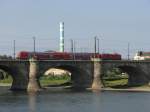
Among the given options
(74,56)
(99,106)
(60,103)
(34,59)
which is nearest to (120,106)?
(99,106)

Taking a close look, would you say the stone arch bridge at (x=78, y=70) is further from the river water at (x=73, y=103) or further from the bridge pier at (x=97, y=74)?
the river water at (x=73, y=103)

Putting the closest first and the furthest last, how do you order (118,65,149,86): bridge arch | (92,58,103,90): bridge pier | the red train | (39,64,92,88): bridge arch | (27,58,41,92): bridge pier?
(27,58,41,92): bridge pier, the red train, (92,58,103,90): bridge pier, (39,64,92,88): bridge arch, (118,65,149,86): bridge arch

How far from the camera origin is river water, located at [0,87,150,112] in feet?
311

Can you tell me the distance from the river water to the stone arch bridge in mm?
13690

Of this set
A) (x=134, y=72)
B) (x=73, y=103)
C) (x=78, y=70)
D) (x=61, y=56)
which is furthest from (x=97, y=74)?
(x=73, y=103)

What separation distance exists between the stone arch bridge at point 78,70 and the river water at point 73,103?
13.7 meters

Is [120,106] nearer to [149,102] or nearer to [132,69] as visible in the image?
[149,102]

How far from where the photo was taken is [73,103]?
105m

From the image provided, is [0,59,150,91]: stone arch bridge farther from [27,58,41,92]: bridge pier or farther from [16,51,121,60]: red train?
[16,51,121,60]: red train

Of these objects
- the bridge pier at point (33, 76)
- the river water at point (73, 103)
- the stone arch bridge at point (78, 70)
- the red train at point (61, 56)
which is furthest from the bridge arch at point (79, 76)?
the river water at point (73, 103)

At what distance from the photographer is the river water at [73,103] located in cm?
9475

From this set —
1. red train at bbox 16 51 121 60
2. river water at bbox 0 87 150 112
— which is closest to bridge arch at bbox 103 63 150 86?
red train at bbox 16 51 121 60

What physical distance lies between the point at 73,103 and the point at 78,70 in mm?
43291

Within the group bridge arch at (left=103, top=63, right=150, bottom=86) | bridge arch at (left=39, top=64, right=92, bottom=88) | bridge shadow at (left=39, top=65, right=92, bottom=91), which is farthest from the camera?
bridge arch at (left=103, top=63, right=150, bottom=86)
